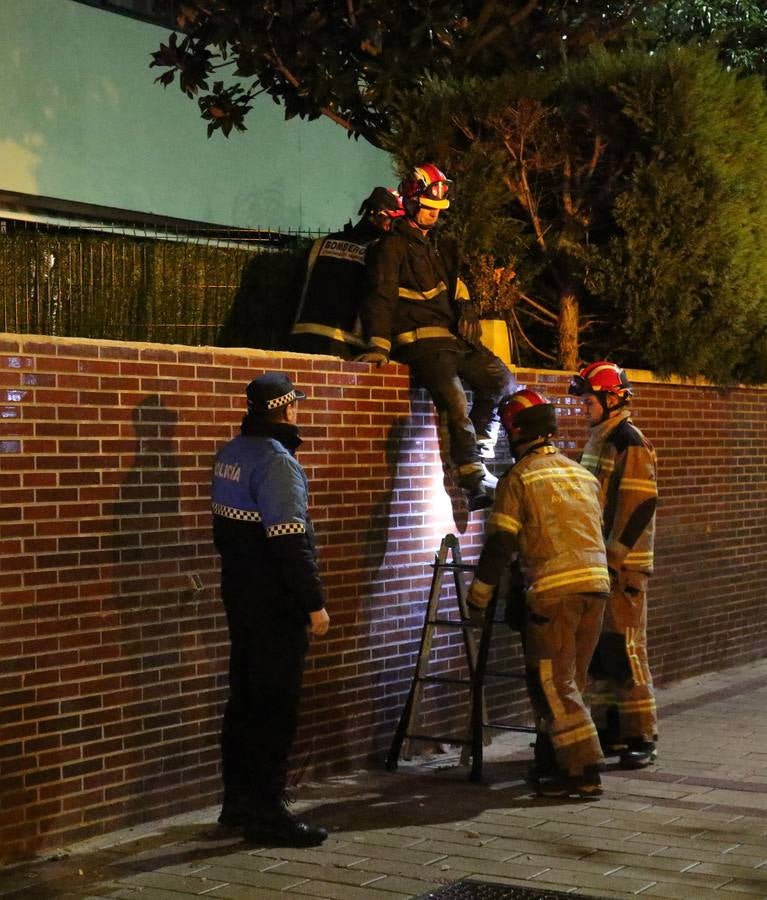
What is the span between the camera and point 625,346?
11789 mm

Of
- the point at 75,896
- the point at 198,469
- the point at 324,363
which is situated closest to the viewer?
the point at 75,896

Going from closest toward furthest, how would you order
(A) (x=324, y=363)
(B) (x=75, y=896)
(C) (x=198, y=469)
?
(B) (x=75, y=896), (C) (x=198, y=469), (A) (x=324, y=363)

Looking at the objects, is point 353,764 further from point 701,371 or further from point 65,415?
point 701,371

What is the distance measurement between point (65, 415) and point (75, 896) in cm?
197

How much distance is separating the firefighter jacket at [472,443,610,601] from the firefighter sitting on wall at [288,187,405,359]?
1.64 m

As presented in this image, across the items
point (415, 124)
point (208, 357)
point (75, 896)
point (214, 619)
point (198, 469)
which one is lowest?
point (75, 896)

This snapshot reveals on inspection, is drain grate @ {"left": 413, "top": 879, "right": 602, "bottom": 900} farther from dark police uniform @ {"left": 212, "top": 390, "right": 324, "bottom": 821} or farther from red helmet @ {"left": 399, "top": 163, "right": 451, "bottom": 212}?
red helmet @ {"left": 399, "top": 163, "right": 451, "bottom": 212}

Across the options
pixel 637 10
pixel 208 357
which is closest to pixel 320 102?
pixel 637 10

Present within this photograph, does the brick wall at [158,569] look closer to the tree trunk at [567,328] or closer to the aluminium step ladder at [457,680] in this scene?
the aluminium step ladder at [457,680]

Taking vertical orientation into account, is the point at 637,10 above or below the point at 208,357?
above

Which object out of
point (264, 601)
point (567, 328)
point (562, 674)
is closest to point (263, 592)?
point (264, 601)

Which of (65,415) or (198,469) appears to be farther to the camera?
(198,469)

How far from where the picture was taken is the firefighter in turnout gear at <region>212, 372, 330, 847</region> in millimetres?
6367

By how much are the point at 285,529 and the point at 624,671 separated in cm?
291
